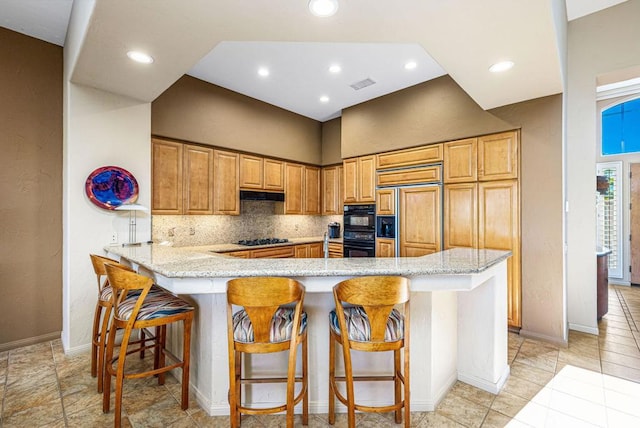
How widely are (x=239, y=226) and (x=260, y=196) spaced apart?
1.98 ft

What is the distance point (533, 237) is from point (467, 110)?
161cm

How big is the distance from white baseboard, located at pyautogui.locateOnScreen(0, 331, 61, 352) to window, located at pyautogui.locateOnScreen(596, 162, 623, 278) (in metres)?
8.27

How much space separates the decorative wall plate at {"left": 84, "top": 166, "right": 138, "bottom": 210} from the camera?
2914mm

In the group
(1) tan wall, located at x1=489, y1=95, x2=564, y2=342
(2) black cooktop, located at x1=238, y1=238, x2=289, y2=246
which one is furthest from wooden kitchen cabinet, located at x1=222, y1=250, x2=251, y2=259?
(1) tan wall, located at x1=489, y1=95, x2=564, y2=342

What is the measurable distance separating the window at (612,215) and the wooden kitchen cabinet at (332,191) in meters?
4.68

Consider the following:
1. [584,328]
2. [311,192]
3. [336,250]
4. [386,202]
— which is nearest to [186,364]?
[386,202]

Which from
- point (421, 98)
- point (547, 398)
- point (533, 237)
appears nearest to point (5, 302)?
point (547, 398)

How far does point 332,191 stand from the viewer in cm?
554

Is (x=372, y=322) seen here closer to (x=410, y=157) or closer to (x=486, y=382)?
(x=486, y=382)

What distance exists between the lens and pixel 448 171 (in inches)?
147

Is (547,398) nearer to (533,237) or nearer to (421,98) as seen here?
(533,237)

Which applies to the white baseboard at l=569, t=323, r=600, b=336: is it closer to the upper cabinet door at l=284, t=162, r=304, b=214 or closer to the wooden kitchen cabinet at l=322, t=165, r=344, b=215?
the wooden kitchen cabinet at l=322, t=165, r=344, b=215

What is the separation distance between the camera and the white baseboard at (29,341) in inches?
114

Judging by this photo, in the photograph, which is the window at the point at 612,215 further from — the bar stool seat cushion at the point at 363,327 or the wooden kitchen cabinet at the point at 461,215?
the bar stool seat cushion at the point at 363,327
